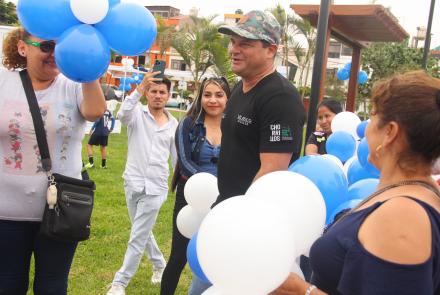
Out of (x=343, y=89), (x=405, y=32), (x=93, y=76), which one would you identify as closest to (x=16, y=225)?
(x=93, y=76)

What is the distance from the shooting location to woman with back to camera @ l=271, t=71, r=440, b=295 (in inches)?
44.5

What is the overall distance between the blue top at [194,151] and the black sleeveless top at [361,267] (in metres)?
1.87

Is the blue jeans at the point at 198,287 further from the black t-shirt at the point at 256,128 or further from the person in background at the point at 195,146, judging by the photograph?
the black t-shirt at the point at 256,128

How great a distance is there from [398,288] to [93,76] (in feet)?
5.09

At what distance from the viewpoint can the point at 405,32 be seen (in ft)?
22.4

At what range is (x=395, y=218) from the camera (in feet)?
3.78

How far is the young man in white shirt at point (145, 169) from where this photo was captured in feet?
11.7

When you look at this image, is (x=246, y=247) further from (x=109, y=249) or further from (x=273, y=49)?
(x=109, y=249)

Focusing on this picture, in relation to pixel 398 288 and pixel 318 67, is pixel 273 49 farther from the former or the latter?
pixel 398 288

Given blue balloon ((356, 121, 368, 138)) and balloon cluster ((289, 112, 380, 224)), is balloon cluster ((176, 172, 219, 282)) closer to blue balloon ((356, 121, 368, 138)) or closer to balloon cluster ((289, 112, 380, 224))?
balloon cluster ((289, 112, 380, 224))

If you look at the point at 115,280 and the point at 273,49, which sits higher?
the point at 273,49

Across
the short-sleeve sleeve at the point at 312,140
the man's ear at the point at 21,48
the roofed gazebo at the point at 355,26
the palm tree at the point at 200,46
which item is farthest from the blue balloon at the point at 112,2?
the palm tree at the point at 200,46

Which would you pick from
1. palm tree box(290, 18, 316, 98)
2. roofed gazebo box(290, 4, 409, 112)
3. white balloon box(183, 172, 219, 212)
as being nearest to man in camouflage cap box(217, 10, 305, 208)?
white balloon box(183, 172, 219, 212)

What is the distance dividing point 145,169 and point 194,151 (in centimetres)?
65
